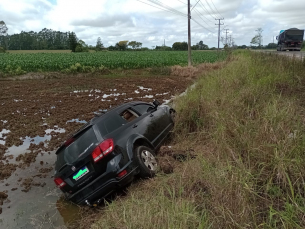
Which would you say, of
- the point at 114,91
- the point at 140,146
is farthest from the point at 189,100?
the point at 114,91

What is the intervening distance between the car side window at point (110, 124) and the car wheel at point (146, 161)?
2.07 ft

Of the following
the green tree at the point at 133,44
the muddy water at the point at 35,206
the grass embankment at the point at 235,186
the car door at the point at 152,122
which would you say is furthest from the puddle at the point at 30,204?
the green tree at the point at 133,44

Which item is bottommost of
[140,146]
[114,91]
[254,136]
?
[114,91]

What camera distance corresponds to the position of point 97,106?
1230 centimetres

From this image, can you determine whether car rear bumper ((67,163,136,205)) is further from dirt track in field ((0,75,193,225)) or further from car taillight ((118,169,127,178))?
dirt track in field ((0,75,193,225))

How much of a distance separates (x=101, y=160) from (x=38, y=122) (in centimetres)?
672

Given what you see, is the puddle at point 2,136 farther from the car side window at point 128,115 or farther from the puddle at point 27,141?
the car side window at point 128,115

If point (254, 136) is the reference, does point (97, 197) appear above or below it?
below

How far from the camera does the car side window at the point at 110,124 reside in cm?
498

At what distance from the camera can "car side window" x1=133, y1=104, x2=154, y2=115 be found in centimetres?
634

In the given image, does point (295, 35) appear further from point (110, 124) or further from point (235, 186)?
point (235, 186)

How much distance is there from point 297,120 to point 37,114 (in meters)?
10.0

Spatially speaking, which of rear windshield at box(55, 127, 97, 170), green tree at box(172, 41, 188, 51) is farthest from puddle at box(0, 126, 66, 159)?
green tree at box(172, 41, 188, 51)

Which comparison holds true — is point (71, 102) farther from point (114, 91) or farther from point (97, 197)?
point (97, 197)
